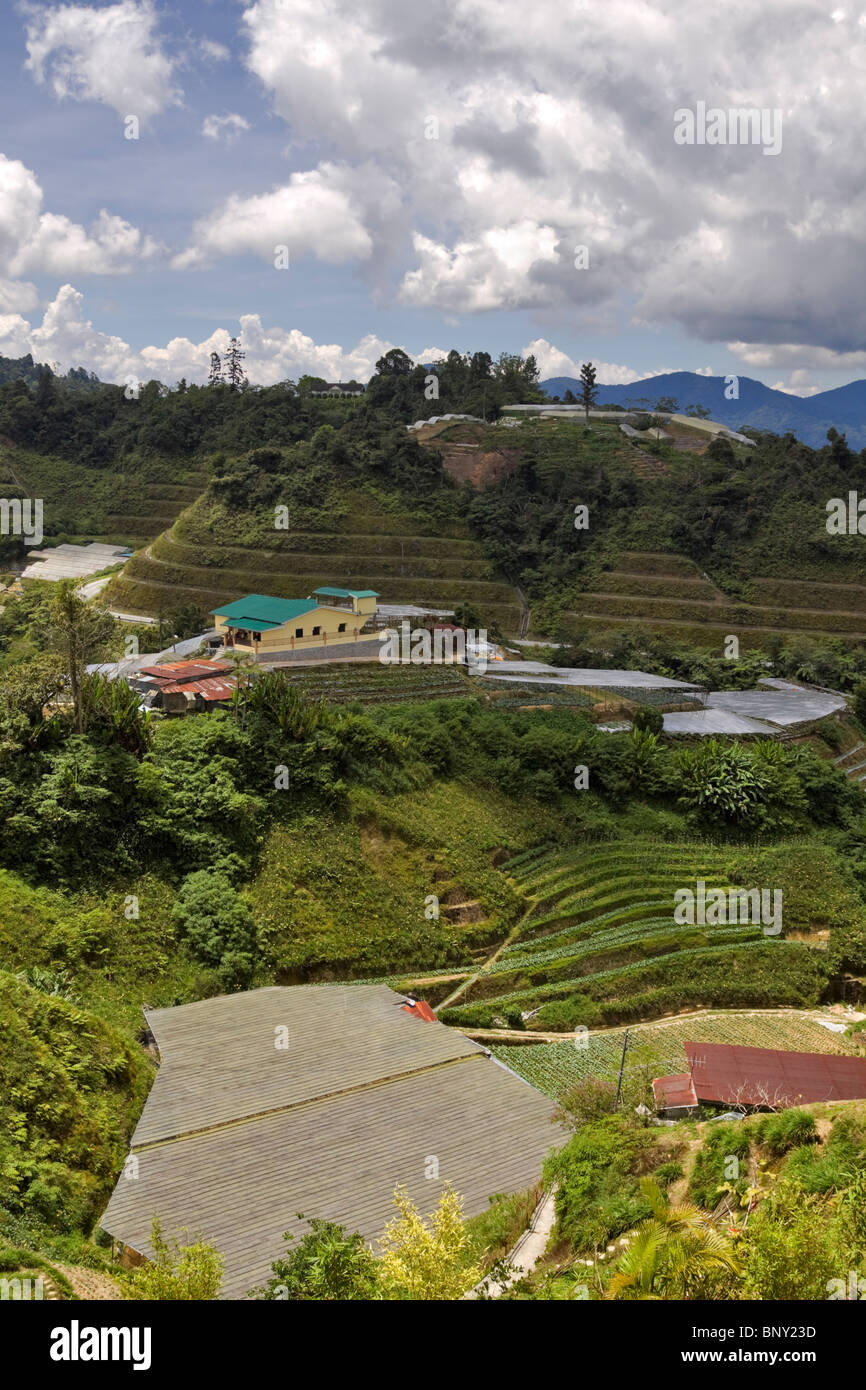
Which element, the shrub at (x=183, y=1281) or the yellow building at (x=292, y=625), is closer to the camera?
the shrub at (x=183, y=1281)

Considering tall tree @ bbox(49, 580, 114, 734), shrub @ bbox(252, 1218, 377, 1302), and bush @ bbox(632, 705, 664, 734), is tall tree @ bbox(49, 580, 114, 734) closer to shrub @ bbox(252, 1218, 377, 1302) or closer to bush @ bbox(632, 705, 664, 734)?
shrub @ bbox(252, 1218, 377, 1302)

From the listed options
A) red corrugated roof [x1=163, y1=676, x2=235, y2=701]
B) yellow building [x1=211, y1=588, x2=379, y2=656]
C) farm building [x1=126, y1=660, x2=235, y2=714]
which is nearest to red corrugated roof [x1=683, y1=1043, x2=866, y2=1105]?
farm building [x1=126, y1=660, x2=235, y2=714]

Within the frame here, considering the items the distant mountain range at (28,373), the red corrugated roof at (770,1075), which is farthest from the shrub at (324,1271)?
the distant mountain range at (28,373)

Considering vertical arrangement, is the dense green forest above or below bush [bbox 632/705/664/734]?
below

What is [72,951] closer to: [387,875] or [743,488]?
[387,875]

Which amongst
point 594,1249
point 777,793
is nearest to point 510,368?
point 777,793

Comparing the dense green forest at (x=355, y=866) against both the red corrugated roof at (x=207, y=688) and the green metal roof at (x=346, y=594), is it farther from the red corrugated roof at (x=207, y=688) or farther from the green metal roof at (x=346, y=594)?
the green metal roof at (x=346, y=594)
